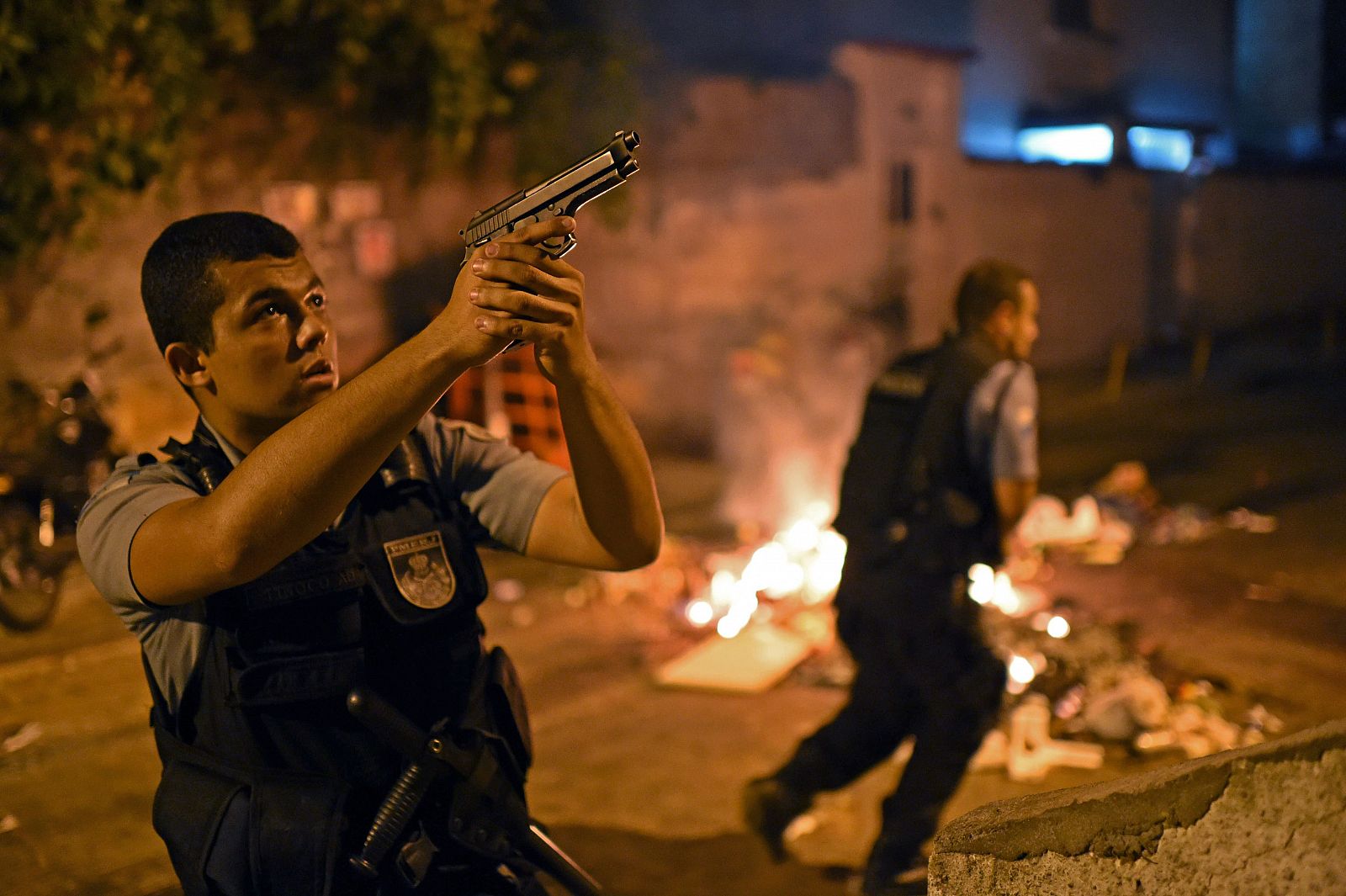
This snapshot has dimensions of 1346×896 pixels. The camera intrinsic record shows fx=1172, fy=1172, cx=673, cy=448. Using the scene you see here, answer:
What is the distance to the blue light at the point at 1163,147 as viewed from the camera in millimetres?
22781

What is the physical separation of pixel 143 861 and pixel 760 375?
22.6 feet

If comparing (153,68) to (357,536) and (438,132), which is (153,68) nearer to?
(438,132)

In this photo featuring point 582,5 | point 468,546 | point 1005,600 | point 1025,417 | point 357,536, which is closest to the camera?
point 357,536

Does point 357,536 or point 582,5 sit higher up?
point 582,5

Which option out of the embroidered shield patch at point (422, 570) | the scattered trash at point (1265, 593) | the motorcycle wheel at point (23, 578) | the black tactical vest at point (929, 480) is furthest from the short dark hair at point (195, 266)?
the scattered trash at point (1265, 593)

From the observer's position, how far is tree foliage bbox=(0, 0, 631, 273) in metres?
6.68

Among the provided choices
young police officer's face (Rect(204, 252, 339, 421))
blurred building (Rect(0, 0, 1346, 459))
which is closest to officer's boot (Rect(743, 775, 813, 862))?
young police officer's face (Rect(204, 252, 339, 421))

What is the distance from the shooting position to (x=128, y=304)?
7.30m

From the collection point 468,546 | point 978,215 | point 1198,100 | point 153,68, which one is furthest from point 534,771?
point 1198,100

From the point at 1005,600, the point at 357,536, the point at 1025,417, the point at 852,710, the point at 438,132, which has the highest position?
the point at 438,132

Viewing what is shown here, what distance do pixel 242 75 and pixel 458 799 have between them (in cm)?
688

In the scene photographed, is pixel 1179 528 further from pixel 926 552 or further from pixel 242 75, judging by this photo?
pixel 242 75

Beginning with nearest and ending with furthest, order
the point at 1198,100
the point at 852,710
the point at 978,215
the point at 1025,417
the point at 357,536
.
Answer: the point at 357,536
the point at 1025,417
the point at 852,710
the point at 978,215
the point at 1198,100

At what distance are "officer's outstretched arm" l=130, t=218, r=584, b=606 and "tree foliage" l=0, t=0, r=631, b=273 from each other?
614 cm
